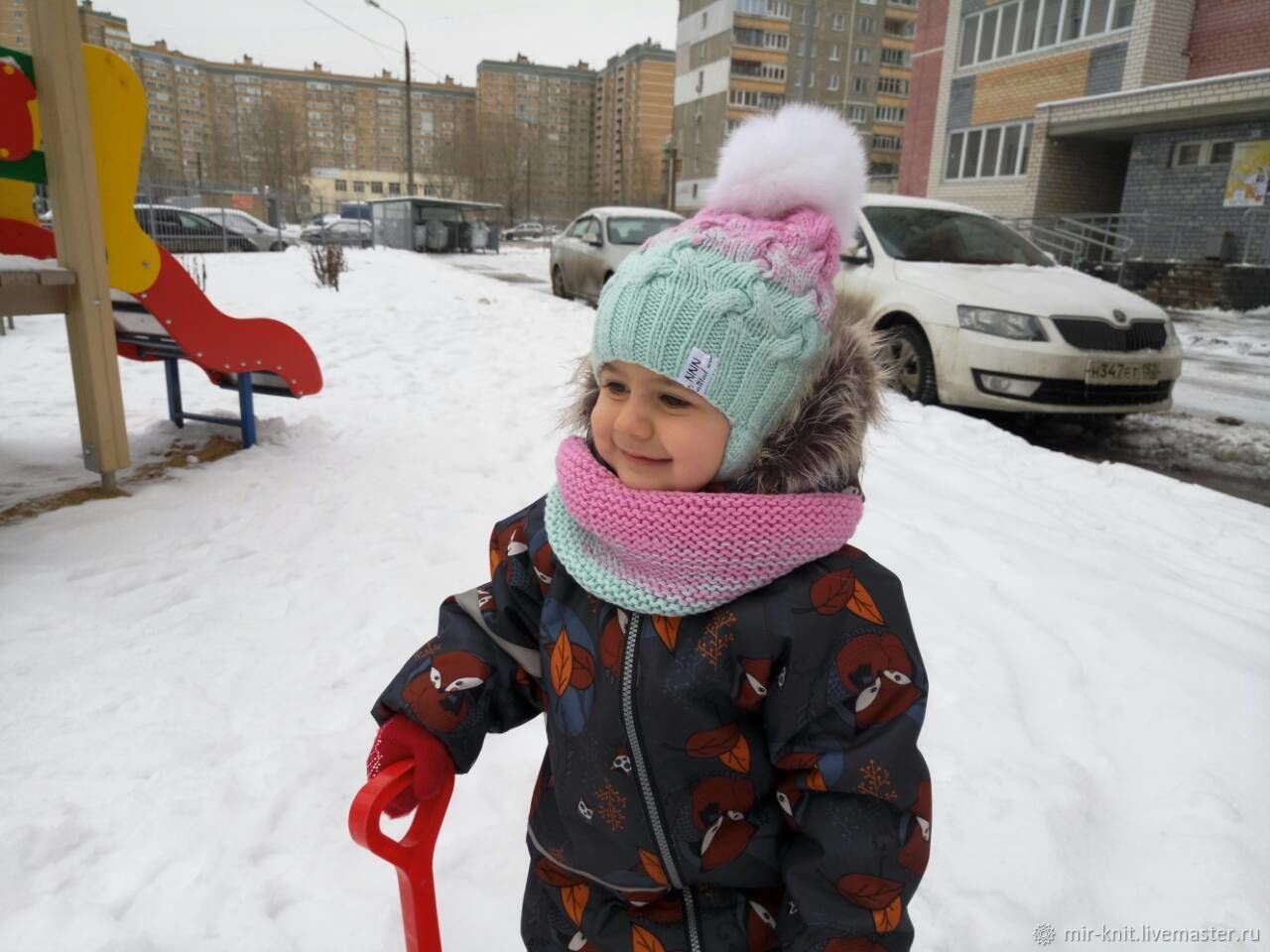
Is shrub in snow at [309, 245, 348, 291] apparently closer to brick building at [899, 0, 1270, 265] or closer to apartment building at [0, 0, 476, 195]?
brick building at [899, 0, 1270, 265]

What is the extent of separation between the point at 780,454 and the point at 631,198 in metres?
75.4

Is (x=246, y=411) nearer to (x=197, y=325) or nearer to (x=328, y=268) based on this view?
(x=197, y=325)

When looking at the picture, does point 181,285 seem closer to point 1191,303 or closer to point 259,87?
point 1191,303

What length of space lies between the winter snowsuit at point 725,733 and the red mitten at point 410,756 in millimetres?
25

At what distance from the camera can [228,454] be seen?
4.28m

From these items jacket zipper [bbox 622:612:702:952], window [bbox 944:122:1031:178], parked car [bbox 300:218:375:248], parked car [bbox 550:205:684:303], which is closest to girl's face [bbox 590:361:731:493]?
jacket zipper [bbox 622:612:702:952]

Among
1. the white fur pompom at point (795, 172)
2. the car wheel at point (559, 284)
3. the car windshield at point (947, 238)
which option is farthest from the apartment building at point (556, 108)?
the white fur pompom at point (795, 172)

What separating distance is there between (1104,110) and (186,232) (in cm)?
1927

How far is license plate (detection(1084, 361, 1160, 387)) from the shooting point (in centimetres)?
539

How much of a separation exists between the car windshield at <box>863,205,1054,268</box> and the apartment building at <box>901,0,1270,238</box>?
12.0m

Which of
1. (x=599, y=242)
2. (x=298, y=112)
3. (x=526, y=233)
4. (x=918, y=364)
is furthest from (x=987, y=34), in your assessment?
(x=298, y=112)

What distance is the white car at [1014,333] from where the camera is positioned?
5.41 meters

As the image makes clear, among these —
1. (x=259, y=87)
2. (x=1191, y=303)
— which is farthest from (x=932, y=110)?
(x=259, y=87)

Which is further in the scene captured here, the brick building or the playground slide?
the brick building
